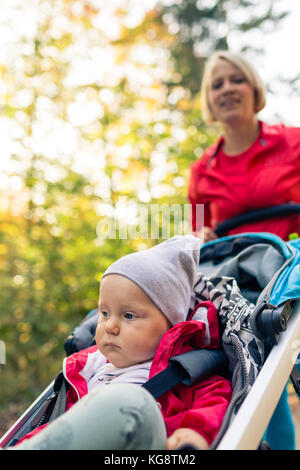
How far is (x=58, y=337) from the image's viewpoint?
14.1 ft

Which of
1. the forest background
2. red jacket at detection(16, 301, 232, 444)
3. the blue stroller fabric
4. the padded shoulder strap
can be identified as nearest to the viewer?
red jacket at detection(16, 301, 232, 444)

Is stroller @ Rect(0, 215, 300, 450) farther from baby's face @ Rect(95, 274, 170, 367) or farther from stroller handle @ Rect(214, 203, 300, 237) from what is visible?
stroller handle @ Rect(214, 203, 300, 237)

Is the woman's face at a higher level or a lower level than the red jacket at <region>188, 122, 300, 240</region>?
higher

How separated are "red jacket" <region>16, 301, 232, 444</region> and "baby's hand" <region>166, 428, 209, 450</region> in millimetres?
36

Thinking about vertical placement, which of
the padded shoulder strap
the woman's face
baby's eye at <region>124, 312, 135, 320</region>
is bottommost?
the padded shoulder strap

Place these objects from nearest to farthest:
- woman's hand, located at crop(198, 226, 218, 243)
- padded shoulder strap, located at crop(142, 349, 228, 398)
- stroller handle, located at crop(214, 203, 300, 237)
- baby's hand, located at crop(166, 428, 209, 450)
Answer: baby's hand, located at crop(166, 428, 209, 450) < padded shoulder strap, located at crop(142, 349, 228, 398) < stroller handle, located at crop(214, 203, 300, 237) < woman's hand, located at crop(198, 226, 218, 243)

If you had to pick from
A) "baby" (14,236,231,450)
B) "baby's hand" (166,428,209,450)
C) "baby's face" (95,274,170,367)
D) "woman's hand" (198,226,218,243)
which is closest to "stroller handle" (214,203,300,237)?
"woman's hand" (198,226,218,243)

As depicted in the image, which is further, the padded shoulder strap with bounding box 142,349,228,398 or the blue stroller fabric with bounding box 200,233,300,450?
the blue stroller fabric with bounding box 200,233,300,450

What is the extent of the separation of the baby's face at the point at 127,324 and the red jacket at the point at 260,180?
1.02m

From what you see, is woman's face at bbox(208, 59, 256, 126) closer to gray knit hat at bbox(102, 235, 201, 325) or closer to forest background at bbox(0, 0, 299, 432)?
gray knit hat at bbox(102, 235, 201, 325)

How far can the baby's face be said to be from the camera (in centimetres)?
139

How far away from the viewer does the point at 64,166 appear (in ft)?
14.8

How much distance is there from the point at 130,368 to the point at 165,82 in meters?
5.35

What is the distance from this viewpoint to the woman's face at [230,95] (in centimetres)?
233
